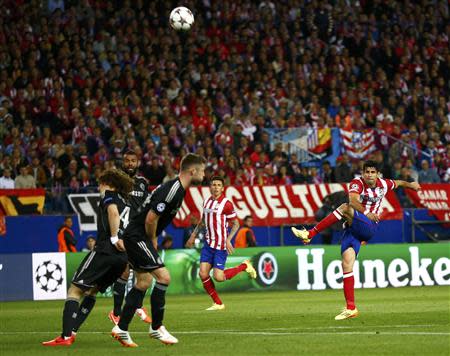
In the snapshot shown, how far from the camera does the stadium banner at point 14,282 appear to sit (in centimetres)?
2412

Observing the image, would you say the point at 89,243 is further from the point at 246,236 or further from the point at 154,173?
the point at 246,236

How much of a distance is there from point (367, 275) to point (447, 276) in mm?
2034

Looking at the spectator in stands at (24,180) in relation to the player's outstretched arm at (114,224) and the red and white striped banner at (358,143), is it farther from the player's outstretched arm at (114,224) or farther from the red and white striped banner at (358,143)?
the player's outstretched arm at (114,224)

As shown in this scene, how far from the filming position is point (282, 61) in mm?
33875

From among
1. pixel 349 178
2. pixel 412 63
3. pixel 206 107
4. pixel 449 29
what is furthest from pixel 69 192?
pixel 449 29

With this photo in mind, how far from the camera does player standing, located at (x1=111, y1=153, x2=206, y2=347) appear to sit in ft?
38.5

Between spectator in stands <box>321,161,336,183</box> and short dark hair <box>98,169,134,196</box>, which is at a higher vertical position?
spectator in stands <box>321,161,336,183</box>

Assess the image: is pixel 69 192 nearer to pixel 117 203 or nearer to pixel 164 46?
pixel 164 46

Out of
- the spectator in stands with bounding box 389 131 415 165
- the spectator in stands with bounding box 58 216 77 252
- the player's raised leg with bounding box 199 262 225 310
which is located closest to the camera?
the player's raised leg with bounding box 199 262 225 310

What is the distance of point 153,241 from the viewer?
12109 millimetres

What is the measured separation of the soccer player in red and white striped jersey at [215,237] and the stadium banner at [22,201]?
6.94 m

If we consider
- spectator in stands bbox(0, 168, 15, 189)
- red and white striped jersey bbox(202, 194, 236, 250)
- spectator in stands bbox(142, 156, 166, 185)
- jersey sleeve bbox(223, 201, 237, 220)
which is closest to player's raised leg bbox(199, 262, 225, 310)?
red and white striped jersey bbox(202, 194, 236, 250)

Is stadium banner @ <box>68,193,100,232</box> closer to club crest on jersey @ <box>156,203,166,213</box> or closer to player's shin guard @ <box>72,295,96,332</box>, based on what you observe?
player's shin guard @ <box>72,295,96,332</box>

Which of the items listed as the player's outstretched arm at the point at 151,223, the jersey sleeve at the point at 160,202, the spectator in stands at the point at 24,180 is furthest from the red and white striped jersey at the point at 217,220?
the jersey sleeve at the point at 160,202
